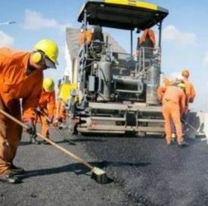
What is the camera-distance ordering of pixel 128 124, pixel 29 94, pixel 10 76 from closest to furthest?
pixel 10 76 → pixel 29 94 → pixel 128 124

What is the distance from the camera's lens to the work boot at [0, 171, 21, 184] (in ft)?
16.0

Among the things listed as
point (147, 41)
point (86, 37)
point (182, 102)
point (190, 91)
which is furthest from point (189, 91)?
point (86, 37)

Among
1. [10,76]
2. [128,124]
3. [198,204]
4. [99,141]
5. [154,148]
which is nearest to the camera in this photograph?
[198,204]

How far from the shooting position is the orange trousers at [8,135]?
5260mm

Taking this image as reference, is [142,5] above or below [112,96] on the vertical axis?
above

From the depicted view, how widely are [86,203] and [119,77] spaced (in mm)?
5864

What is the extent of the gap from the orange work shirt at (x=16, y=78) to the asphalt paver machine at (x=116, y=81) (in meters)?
3.85

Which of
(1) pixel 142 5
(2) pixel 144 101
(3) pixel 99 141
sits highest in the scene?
(1) pixel 142 5

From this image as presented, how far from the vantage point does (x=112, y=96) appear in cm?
964

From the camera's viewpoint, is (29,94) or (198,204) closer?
(198,204)

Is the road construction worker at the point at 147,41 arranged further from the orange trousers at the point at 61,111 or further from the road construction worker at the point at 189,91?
the orange trousers at the point at 61,111

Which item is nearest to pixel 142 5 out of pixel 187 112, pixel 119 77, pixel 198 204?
pixel 119 77

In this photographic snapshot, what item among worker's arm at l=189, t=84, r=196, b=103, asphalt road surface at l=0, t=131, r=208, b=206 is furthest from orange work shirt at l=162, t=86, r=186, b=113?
asphalt road surface at l=0, t=131, r=208, b=206

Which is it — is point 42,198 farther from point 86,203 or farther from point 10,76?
point 10,76
